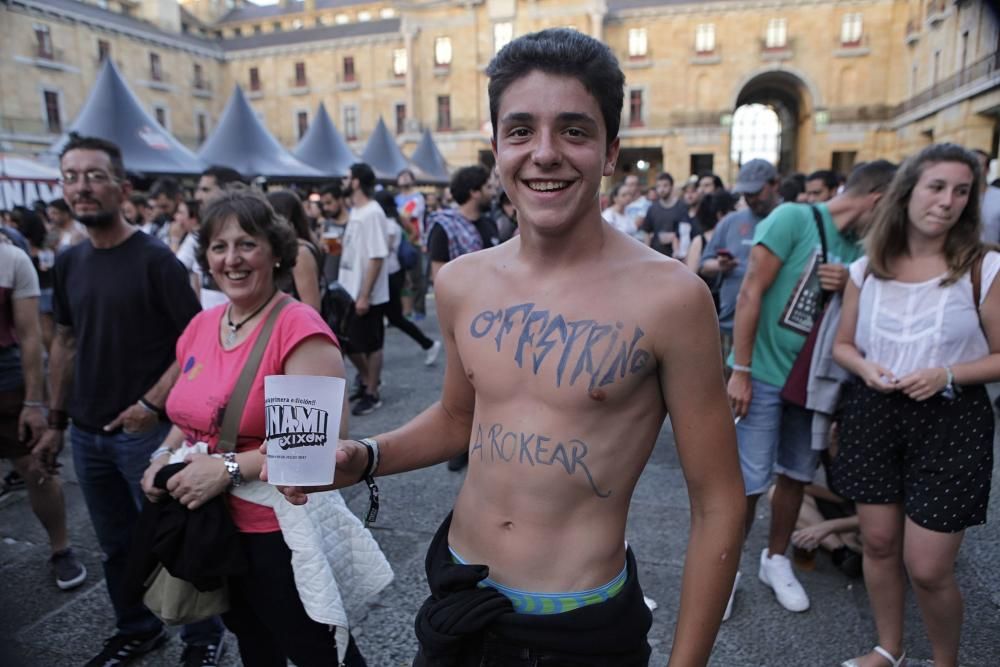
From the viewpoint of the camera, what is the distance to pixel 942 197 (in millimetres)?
2312

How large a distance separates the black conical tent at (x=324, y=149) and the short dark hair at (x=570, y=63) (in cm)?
1808

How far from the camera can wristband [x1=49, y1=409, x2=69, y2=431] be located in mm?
A: 2918

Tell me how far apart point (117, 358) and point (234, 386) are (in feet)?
3.16

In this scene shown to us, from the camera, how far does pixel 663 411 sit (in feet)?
4.61

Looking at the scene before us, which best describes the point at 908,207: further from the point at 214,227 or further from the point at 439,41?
the point at 439,41

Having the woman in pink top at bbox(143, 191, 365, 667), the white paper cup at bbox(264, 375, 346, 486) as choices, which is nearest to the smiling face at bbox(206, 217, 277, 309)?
the woman in pink top at bbox(143, 191, 365, 667)

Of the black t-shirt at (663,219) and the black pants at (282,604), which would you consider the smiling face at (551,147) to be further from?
the black t-shirt at (663,219)

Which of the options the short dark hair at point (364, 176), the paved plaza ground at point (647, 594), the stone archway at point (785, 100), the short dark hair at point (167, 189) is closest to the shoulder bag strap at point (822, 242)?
the paved plaza ground at point (647, 594)

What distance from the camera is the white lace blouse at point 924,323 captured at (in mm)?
2281

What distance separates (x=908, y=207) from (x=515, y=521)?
205 cm

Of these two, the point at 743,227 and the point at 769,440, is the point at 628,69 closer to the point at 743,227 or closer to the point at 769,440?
the point at 743,227

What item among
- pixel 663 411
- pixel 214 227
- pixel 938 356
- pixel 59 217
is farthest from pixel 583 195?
pixel 59 217

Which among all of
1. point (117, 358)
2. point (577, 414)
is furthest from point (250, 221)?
point (577, 414)

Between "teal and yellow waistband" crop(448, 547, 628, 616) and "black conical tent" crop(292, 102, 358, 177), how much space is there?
18343 millimetres
